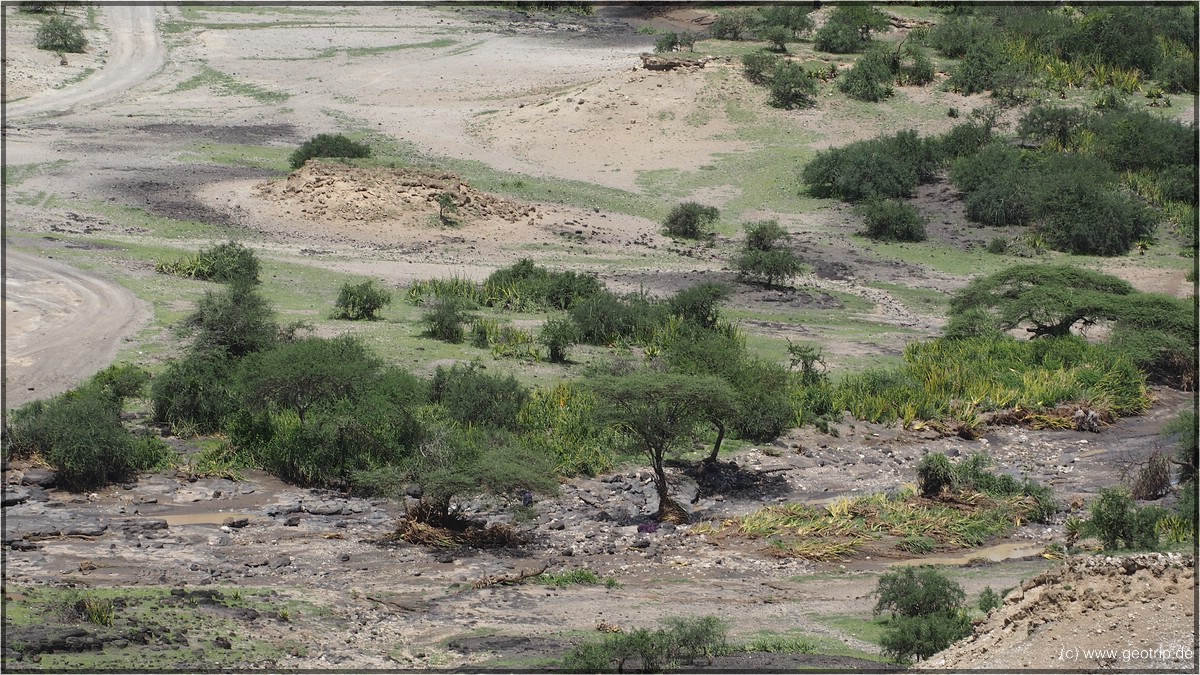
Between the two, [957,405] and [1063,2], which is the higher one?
[1063,2]

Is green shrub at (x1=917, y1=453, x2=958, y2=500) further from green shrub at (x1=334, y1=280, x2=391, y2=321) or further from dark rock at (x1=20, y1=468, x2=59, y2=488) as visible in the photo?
dark rock at (x1=20, y1=468, x2=59, y2=488)

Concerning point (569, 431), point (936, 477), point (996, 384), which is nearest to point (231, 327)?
point (569, 431)

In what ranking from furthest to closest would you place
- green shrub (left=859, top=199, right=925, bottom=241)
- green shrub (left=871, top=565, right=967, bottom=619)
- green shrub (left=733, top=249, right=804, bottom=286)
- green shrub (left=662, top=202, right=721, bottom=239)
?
green shrub (left=859, top=199, right=925, bottom=241), green shrub (left=662, top=202, right=721, bottom=239), green shrub (left=733, top=249, right=804, bottom=286), green shrub (left=871, top=565, right=967, bottom=619)

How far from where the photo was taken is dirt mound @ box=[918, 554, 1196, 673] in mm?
12758

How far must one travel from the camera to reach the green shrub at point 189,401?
24484mm

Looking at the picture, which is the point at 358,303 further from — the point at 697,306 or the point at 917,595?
the point at 917,595

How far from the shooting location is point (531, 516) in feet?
70.1

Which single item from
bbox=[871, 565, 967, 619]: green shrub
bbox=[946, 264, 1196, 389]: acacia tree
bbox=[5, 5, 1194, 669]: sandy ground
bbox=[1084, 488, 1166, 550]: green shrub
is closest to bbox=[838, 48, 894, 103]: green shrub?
bbox=[5, 5, 1194, 669]: sandy ground

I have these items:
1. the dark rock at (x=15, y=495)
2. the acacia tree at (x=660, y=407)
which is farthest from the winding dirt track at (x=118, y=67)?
the acacia tree at (x=660, y=407)

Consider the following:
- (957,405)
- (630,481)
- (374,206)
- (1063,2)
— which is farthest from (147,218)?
(1063,2)

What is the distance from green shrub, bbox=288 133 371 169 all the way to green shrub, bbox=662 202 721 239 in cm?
894

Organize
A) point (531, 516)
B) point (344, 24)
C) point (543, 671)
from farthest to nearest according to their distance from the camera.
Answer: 1. point (344, 24)
2. point (531, 516)
3. point (543, 671)

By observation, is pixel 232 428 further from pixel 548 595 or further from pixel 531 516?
pixel 548 595

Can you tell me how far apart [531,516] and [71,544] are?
20.5 ft
